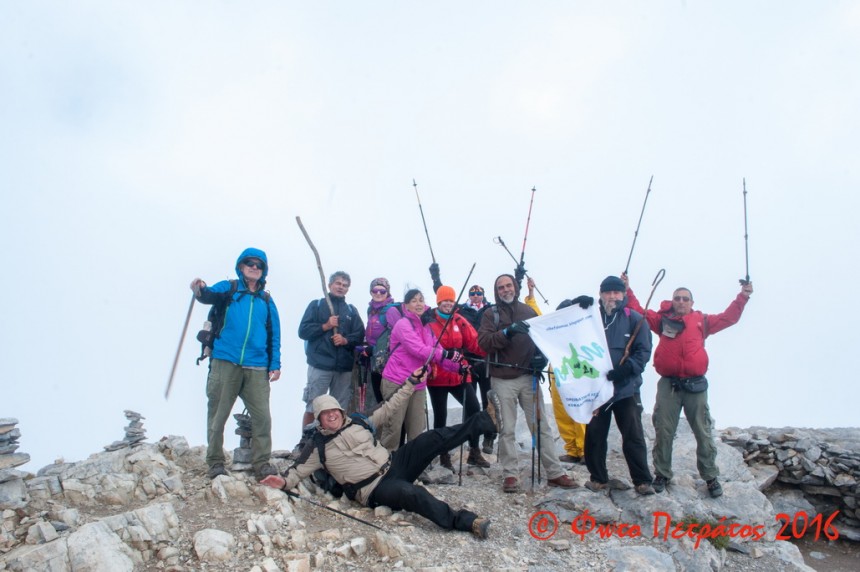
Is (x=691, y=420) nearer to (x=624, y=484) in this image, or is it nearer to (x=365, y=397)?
(x=624, y=484)

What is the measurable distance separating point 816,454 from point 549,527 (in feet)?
28.2

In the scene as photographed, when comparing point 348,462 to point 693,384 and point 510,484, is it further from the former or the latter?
point 693,384

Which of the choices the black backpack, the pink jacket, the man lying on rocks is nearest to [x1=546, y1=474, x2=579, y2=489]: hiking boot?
the man lying on rocks

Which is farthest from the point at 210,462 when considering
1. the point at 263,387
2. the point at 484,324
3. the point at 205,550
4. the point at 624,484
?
the point at 624,484

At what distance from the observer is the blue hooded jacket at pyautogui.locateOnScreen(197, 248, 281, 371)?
703 cm

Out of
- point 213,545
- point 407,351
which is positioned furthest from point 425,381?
point 213,545

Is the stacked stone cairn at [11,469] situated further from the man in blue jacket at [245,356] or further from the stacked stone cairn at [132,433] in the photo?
the man in blue jacket at [245,356]

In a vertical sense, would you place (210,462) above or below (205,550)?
above

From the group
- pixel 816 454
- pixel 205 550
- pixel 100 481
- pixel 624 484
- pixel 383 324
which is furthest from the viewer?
pixel 816 454

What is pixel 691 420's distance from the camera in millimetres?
8109

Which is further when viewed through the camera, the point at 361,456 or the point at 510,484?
the point at 510,484

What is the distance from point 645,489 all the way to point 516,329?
2935 mm

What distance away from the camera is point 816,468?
38.5ft

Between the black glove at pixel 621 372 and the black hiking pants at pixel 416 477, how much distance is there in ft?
6.14
